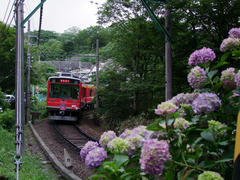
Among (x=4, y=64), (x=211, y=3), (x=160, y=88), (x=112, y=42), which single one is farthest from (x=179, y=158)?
(x=4, y=64)

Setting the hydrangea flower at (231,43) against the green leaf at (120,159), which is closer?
the green leaf at (120,159)

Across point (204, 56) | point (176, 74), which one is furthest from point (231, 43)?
point (176, 74)

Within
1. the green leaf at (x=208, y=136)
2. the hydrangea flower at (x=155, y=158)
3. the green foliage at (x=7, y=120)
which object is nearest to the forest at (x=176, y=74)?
the green leaf at (x=208, y=136)

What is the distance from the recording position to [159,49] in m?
11.5

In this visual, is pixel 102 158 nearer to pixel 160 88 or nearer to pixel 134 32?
pixel 160 88

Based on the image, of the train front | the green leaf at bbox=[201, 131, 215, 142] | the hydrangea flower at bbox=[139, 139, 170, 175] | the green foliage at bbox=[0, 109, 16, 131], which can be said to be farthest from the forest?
the green foliage at bbox=[0, 109, 16, 131]

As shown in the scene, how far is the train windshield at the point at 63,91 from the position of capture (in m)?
20.1

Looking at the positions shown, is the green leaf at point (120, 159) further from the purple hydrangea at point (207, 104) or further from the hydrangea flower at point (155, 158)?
the purple hydrangea at point (207, 104)

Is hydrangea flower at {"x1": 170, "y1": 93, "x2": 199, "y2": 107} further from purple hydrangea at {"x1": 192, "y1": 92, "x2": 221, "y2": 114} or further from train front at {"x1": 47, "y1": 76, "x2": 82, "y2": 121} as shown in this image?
train front at {"x1": 47, "y1": 76, "x2": 82, "y2": 121}

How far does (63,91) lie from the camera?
20188mm

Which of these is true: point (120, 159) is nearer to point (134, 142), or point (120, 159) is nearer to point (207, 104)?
point (134, 142)

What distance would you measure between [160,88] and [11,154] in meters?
5.75

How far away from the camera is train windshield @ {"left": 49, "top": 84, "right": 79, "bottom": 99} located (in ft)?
65.9

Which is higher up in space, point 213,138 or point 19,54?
point 19,54
